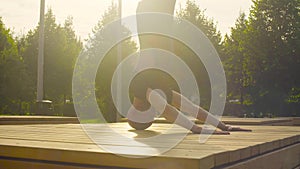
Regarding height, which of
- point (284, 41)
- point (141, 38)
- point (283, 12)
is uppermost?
point (283, 12)

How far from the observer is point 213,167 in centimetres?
226

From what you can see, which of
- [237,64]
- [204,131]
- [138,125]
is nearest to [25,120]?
[138,125]

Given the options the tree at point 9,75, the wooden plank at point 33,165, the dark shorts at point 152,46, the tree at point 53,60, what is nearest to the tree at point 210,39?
the tree at point 53,60

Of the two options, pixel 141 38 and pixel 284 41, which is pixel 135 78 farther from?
pixel 284 41

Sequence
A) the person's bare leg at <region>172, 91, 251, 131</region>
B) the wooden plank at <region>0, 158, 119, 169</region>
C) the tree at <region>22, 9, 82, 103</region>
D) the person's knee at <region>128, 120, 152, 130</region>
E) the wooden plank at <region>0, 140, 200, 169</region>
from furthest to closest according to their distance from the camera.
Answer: the tree at <region>22, 9, 82, 103</region> → the person's knee at <region>128, 120, 152, 130</region> → the person's bare leg at <region>172, 91, 251, 131</region> → the wooden plank at <region>0, 158, 119, 169</region> → the wooden plank at <region>0, 140, 200, 169</region>

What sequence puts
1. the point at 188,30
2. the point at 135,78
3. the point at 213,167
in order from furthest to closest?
the point at 188,30 → the point at 135,78 → the point at 213,167

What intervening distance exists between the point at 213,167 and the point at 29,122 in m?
5.70

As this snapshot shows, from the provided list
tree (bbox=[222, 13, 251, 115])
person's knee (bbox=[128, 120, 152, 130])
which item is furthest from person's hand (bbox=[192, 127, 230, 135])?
tree (bbox=[222, 13, 251, 115])

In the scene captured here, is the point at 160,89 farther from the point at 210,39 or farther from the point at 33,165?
the point at 210,39

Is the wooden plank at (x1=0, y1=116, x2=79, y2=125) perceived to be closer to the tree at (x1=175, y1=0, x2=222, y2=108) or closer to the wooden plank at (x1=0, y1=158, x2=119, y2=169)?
the wooden plank at (x1=0, y1=158, x2=119, y2=169)

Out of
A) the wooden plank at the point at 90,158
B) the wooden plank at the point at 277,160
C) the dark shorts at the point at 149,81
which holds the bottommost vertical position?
the wooden plank at the point at 277,160

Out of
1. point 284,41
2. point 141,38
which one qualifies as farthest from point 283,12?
point 141,38

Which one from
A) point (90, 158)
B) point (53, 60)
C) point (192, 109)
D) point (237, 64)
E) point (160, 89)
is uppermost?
point (53, 60)

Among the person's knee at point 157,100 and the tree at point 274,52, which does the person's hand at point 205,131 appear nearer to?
the person's knee at point 157,100
